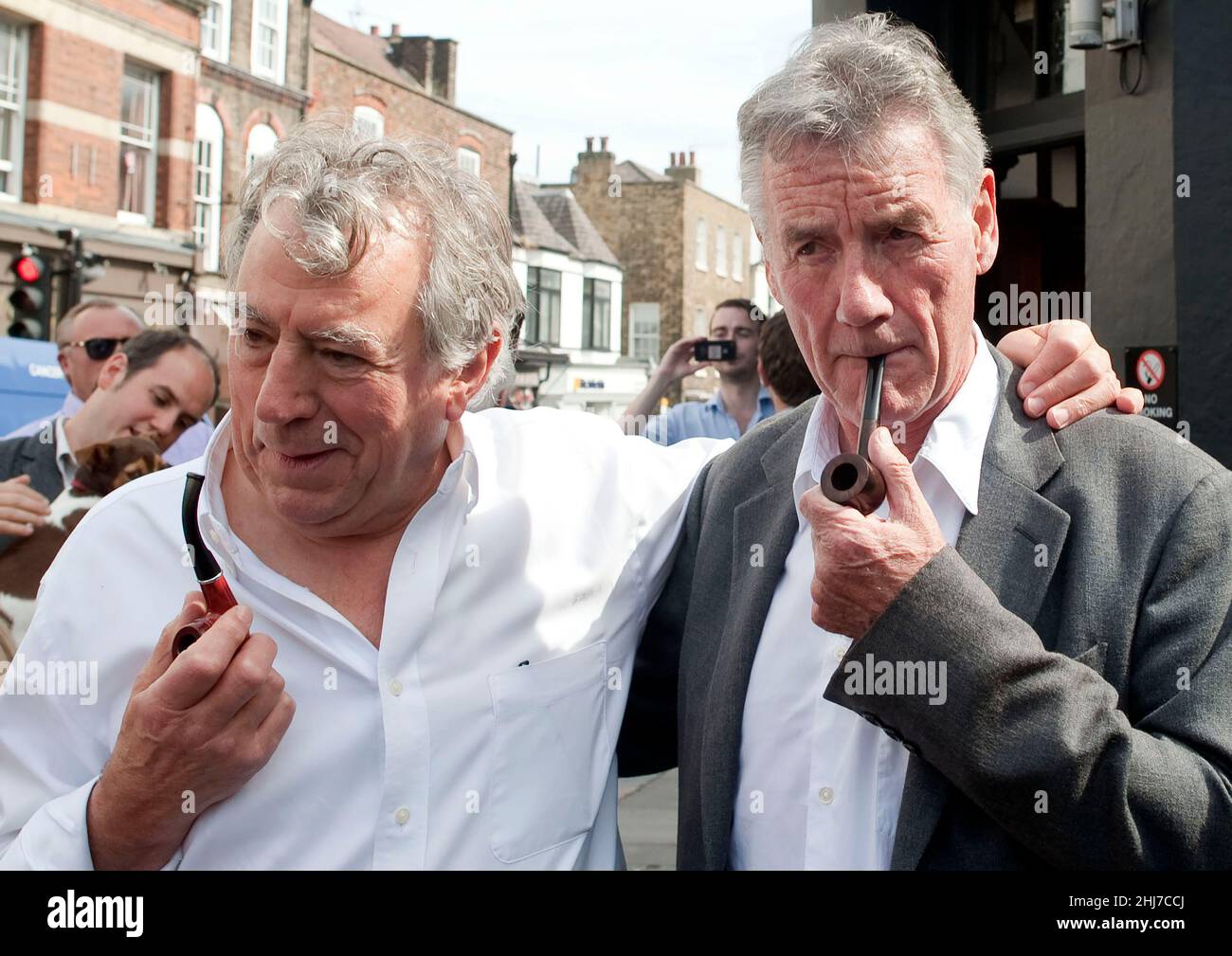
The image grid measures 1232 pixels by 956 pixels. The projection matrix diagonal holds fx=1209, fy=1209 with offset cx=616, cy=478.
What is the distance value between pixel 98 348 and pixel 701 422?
281 cm

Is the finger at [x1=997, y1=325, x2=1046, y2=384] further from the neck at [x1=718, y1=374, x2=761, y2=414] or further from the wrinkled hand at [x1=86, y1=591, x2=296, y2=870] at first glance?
the neck at [x1=718, y1=374, x2=761, y2=414]

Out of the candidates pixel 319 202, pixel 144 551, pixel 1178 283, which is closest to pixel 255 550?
pixel 144 551

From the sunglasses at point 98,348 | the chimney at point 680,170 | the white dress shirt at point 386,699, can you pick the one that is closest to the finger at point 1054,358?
the white dress shirt at point 386,699

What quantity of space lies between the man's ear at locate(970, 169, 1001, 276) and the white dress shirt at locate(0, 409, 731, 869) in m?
0.78

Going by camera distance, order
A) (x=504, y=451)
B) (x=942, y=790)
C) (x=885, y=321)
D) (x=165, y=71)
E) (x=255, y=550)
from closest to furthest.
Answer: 1. (x=942, y=790)
2. (x=885, y=321)
3. (x=255, y=550)
4. (x=504, y=451)
5. (x=165, y=71)

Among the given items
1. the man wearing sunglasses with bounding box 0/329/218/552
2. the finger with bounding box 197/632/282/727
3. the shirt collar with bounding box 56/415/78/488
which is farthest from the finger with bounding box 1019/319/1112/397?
the shirt collar with bounding box 56/415/78/488

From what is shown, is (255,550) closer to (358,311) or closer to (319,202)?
(358,311)

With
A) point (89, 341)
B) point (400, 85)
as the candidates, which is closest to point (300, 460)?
point (89, 341)

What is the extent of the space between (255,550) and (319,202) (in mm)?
513

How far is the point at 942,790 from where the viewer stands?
1.52 m

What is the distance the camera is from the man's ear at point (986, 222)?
179 centimetres

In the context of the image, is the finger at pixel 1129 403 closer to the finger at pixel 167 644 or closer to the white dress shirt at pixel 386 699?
the white dress shirt at pixel 386 699

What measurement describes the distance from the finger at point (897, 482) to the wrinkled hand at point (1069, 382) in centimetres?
34

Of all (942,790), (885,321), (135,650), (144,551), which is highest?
(885,321)
